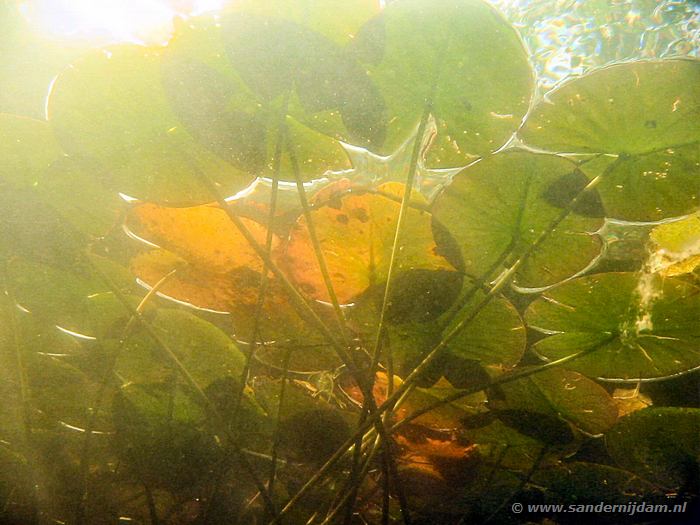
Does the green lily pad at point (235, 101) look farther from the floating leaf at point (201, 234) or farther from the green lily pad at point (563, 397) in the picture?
the green lily pad at point (563, 397)

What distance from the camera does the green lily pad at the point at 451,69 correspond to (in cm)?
82

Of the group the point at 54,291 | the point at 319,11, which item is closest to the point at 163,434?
the point at 54,291

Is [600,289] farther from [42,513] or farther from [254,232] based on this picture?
[42,513]

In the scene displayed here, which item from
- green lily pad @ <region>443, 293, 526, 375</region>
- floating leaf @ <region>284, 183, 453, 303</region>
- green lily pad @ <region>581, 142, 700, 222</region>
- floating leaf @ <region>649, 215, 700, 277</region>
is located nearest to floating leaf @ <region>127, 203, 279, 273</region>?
floating leaf @ <region>284, 183, 453, 303</region>

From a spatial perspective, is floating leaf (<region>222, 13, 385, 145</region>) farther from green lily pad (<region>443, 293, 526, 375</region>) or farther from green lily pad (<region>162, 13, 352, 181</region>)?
green lily pad (<region>443, 293, 526, 375</region>)

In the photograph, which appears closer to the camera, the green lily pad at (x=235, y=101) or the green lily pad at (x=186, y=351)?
the green lily pad at (x=235, y=101)

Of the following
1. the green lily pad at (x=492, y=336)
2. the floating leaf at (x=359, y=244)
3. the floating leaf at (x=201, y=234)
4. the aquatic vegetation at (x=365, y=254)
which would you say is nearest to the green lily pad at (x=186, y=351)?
the aquatic vegetation at (x=365, y=254)

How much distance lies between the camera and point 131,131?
0.95 metres

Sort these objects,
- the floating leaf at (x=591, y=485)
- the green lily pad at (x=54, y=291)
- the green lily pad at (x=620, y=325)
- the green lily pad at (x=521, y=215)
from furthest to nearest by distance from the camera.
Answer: the floating leaf at (x=591, y=485) < the green lily pad at (x=54, y=291) < the green lily pad at (x=620, y=325) < the green lily pad at (x=521, y=215)

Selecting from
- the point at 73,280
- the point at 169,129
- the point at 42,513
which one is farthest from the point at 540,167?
the point at 42,513

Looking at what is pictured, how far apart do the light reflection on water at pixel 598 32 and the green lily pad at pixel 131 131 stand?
88 cm

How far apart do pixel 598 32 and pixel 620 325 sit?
0.82 meters

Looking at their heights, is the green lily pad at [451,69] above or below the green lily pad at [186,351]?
Result: above

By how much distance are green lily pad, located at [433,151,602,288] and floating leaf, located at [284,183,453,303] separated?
0.08 m
